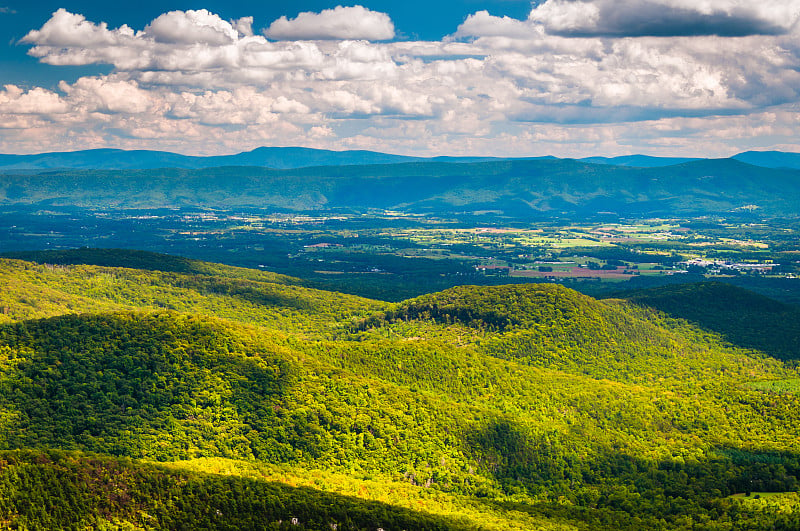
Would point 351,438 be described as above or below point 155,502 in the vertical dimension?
below

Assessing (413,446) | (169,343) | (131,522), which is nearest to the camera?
(131,522)

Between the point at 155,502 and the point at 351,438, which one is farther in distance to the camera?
the point at 351,438

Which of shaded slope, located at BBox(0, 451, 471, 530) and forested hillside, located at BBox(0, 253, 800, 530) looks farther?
forested hillside, located at BBox(0, 253, 800, 530)

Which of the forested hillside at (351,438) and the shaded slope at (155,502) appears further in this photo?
the forested hillside at (351,438)

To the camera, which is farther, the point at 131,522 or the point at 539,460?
the point at 539,460

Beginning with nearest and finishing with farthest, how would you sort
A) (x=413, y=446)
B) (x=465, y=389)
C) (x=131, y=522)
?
(x=131, y=522)
(x=413, y=446)
(x=465, y=389)

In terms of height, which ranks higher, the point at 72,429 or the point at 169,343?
the point at 169,343

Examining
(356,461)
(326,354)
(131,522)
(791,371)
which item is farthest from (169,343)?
(791,371)

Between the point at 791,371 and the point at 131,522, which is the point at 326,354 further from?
the point at 791,371
